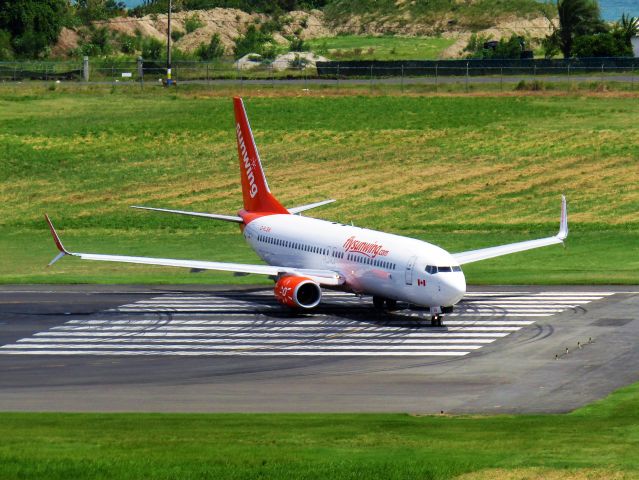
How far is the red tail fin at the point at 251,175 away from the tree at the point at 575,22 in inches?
4625

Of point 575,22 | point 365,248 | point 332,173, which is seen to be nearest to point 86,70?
point 332,173

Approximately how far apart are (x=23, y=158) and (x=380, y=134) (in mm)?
29638

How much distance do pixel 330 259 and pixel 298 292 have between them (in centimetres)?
272

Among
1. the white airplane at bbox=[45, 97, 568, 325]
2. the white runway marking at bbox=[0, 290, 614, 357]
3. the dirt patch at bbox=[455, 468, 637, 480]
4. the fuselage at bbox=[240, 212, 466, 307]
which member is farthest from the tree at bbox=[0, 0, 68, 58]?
the dirt patch at bbox=[455, 468, 637, 480]

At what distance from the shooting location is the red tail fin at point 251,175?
6769 centimetres

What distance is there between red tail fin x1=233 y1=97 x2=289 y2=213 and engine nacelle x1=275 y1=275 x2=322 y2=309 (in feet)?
29.1

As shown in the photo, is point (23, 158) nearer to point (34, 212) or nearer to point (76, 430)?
point (34, 212)

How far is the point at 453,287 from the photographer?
54375 millimetres

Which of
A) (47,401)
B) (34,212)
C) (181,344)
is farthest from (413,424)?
(34,212)

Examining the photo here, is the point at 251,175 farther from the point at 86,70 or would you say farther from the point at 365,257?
the point at 86,70

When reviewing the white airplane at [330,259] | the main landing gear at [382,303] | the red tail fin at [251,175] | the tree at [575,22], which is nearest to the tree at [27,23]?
the tree at [575,22]

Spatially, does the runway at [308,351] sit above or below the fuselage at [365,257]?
below

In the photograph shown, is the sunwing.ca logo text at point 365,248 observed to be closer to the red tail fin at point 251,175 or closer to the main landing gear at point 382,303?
the main landing gear at point 382,303

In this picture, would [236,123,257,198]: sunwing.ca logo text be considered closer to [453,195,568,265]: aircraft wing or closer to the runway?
the runway
